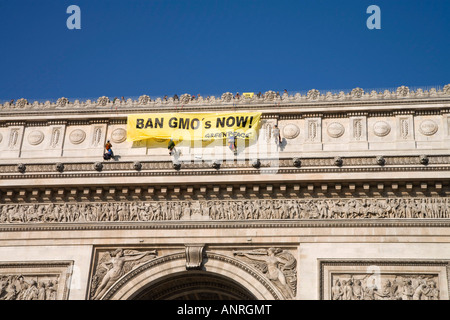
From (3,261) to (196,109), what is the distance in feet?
25.1

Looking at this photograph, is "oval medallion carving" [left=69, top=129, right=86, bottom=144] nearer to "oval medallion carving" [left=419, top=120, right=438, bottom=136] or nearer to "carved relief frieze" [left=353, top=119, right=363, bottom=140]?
"carved relief frieze" [left=353, top=119, right=363, bottom=140]

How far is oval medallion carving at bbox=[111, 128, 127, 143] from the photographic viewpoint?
92.0ft

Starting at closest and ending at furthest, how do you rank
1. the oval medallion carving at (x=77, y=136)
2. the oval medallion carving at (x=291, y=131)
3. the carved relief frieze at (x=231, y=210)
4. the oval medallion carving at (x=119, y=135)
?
the carved relief frieze at (x=231, y=210), the oval medallion carving at (x=291, y=131), the oval medallion carving at (x=119, y=135), the oval medallion carving at (x=77, y=136)

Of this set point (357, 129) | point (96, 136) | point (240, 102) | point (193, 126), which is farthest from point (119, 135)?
point (357, 129)

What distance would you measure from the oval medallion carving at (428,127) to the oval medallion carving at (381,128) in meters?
1.00

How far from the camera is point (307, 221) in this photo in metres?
25.3

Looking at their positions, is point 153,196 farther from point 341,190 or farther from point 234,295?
point 341,190

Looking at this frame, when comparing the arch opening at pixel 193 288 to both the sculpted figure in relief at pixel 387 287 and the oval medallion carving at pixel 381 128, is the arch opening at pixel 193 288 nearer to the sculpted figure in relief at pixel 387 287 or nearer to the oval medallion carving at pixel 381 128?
the sculpted figure in relief at pixel 387 287

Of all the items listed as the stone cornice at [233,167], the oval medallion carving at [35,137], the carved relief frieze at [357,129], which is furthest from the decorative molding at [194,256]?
the oval medallion carving at [35,137]

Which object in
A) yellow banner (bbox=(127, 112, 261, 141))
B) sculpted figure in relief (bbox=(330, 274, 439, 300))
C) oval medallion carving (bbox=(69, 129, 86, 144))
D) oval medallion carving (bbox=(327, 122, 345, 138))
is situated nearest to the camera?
sculpted figure in relief (bbox=(330, 274, 439, 300))

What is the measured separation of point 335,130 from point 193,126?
450 cm

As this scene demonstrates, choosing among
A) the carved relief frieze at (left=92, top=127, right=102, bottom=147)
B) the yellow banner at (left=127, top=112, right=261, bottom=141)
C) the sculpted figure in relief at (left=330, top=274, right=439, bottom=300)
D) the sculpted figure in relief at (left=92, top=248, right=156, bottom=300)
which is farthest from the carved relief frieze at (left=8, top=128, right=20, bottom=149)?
the sculpted figure in relief at (left=330, top=274, right=439, bottom=300)

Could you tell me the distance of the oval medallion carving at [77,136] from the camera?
28156 mm

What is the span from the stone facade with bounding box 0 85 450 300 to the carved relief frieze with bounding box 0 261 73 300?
0.12 feet
